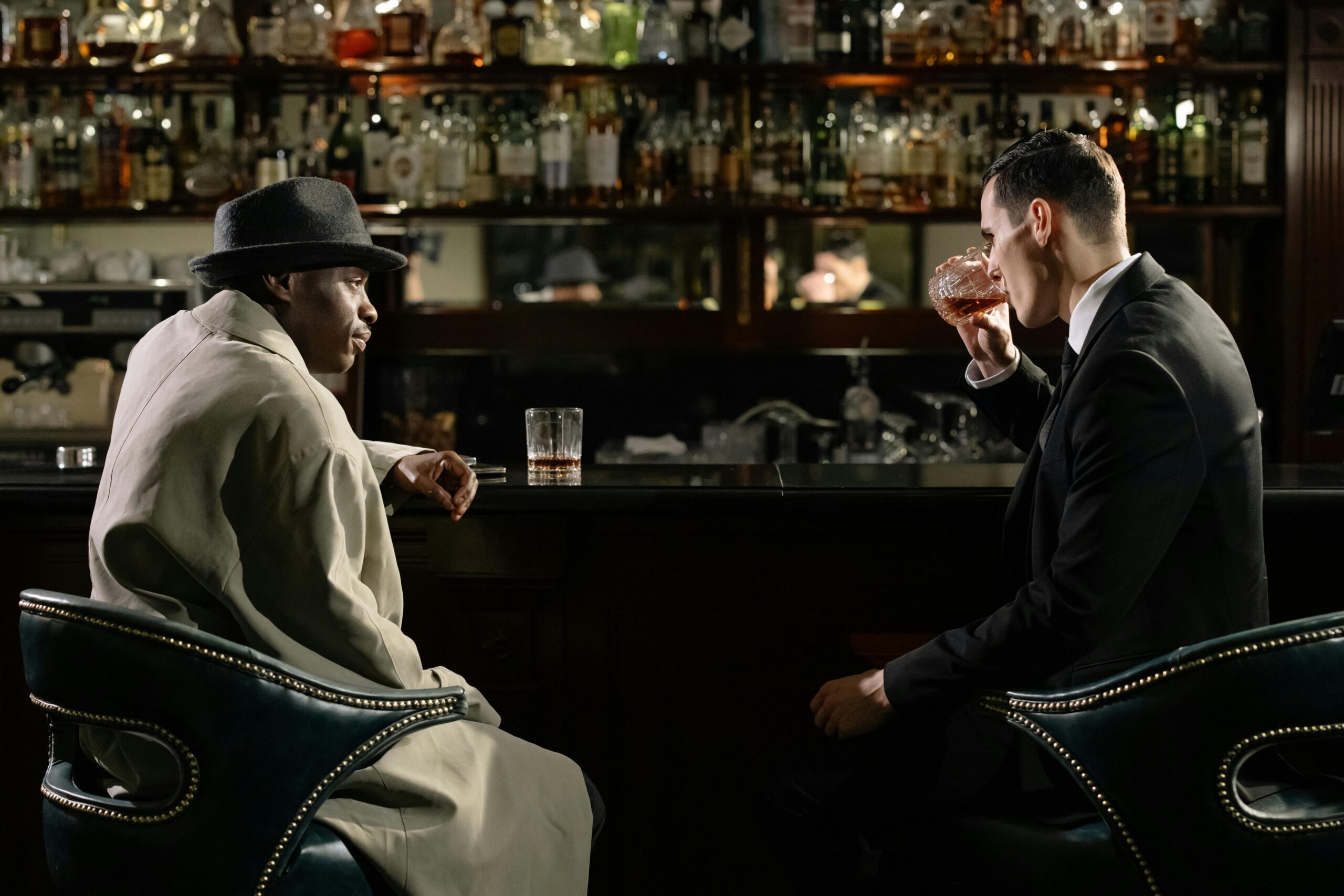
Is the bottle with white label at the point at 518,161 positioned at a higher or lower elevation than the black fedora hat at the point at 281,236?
higher

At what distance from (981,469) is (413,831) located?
1268 millimetres

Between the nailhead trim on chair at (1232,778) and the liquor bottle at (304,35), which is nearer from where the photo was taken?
the nailhead trim on chair at (1232,778)

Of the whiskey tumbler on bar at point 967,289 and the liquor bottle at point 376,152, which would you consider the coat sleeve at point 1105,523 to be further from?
the liquor bottle at point 376,152

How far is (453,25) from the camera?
3613 mm

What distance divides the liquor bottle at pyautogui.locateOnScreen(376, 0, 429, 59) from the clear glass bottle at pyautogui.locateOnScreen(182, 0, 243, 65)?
46 cm

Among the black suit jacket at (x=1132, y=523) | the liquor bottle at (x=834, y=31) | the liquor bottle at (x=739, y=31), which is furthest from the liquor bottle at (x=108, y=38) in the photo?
the black suit jacket at (x=1132, y=523)

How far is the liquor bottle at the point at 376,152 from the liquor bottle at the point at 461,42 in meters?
0.24

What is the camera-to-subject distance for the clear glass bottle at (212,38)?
3.59 meters

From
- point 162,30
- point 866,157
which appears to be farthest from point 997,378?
point 162,30

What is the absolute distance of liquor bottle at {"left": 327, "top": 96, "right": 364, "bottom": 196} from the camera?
370cm

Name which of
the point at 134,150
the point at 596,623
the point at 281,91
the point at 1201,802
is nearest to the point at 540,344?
the point at 281,91

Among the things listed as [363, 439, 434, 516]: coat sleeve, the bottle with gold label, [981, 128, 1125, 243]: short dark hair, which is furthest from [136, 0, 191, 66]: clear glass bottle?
[981, 128, 1125, 243]: short dark hair

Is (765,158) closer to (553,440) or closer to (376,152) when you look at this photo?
(376,152)

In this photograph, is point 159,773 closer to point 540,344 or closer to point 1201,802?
point 1201,802
